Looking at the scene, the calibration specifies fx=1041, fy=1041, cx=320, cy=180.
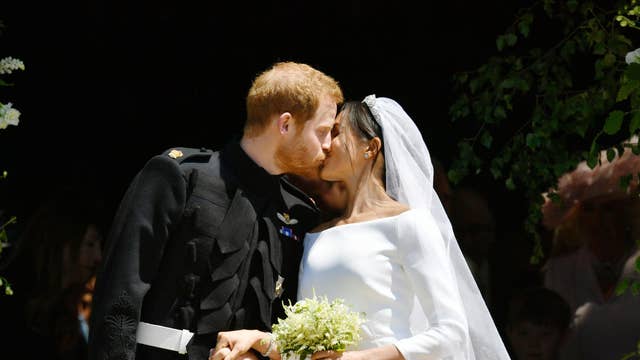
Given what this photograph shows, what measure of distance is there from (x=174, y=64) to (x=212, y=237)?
293 cm

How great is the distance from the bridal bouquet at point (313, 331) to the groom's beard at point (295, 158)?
2.22ft

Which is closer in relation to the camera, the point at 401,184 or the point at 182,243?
the point at 182,243

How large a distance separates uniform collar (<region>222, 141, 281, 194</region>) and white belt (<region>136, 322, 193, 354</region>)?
624 mm

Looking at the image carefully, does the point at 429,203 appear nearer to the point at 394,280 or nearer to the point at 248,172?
the point at 394,280

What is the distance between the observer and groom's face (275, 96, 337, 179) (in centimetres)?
391

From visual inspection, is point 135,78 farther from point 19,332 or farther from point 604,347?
point 604,347

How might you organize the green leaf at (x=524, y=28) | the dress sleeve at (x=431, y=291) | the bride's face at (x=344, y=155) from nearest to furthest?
the dress sleeve at (x=431, y=291)
the bride's face at (x=344, y=155)
the green leaf at (x=524, y=28)

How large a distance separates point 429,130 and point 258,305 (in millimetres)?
3245

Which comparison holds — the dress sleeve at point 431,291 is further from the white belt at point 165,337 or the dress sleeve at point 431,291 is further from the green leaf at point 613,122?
the green leaf at point 613,122

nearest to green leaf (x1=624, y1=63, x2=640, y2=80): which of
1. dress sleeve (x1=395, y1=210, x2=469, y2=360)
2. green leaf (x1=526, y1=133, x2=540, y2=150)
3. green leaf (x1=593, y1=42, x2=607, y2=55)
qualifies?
dress sleeve (x1=395, y1=210, x2=469, y2=360)

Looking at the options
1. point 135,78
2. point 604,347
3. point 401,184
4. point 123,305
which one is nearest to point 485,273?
point 604,347

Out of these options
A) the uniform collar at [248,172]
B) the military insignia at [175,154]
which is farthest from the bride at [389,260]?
the military insignia at [175,154]

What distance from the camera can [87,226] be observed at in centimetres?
521

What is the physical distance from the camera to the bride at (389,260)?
11.9 ft
